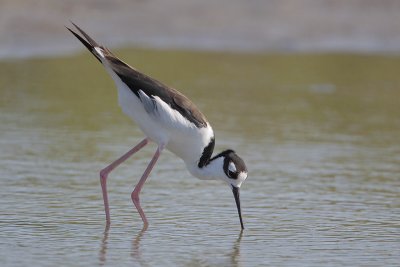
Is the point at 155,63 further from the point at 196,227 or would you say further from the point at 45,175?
the point at 196,227

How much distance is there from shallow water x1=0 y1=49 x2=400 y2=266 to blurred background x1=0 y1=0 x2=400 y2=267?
2 cm

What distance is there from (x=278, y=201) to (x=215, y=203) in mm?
451

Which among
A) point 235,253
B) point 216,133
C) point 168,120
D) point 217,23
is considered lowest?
point 217,23

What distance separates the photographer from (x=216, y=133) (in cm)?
952

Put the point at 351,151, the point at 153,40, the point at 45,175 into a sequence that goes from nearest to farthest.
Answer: the point at 45,175 < the point at 351,151 < the point at 153,40

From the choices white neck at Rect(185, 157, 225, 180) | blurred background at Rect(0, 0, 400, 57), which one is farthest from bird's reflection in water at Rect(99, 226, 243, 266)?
blurred background at Rect(0, 0, 400, 57)

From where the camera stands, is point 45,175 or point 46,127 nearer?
point 45,175

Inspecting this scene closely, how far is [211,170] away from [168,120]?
452 mm

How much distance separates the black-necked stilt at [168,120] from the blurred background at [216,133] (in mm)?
339

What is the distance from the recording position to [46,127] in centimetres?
941

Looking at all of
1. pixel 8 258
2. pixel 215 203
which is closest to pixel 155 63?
pixel 215 203

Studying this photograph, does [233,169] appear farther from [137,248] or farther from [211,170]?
[137,248]

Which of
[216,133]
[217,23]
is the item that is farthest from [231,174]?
[217,23]

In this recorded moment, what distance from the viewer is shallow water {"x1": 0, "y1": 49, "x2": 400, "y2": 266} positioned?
610 centimetres
